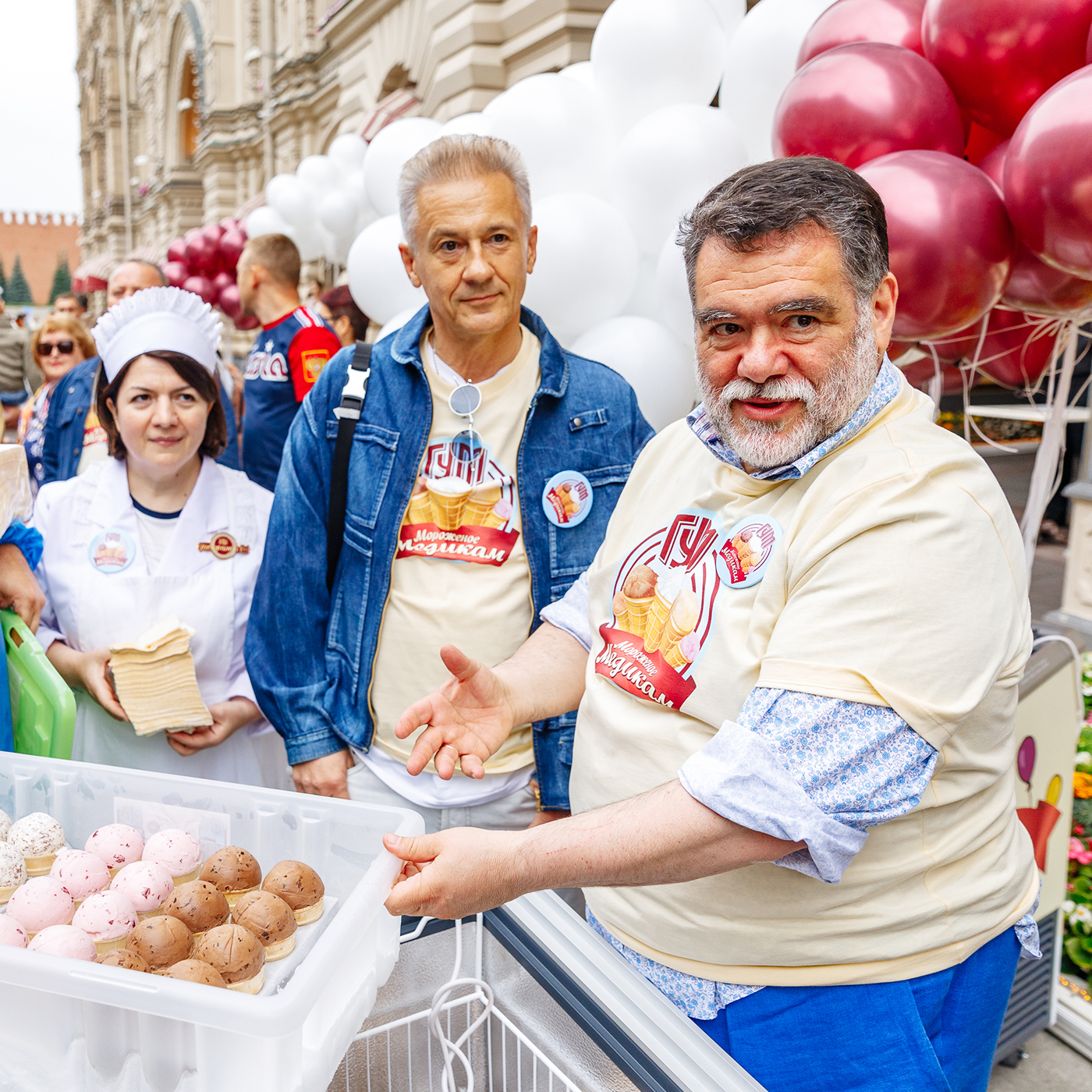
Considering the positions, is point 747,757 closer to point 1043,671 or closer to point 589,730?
point 589,730

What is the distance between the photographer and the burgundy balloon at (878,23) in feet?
7.80

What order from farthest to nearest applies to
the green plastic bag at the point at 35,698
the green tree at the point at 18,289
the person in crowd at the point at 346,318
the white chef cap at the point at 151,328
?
the green tree at the point at 18,289 → the person in crowd at the point at 346,318 → the white chef cap at the point at 151,328 → the green plastic bag at the point at 35,698

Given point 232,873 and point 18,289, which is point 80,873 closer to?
point 232,873

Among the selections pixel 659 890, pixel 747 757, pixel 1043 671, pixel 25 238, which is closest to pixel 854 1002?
pixel 659 890

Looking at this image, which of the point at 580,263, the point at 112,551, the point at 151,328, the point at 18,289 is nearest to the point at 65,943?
the point at 112,551

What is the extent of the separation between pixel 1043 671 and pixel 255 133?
2330cm

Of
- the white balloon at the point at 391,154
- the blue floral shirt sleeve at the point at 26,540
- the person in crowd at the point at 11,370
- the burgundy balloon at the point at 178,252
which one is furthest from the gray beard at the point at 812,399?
the burgundy balloon at the point at 178,252

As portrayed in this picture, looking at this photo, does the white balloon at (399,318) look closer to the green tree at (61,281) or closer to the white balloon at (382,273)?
the white balloon at (382,273)

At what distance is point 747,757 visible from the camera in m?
1.05

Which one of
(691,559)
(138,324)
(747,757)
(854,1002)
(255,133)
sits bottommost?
(854,1002)

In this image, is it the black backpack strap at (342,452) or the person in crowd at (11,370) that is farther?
the person in crowd at (11,370)

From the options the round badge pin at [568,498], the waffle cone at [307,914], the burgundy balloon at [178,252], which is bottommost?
the waffle cone at [307,914]

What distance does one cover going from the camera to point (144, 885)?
120cm

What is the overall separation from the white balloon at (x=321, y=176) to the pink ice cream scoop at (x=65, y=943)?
26.9 ft
